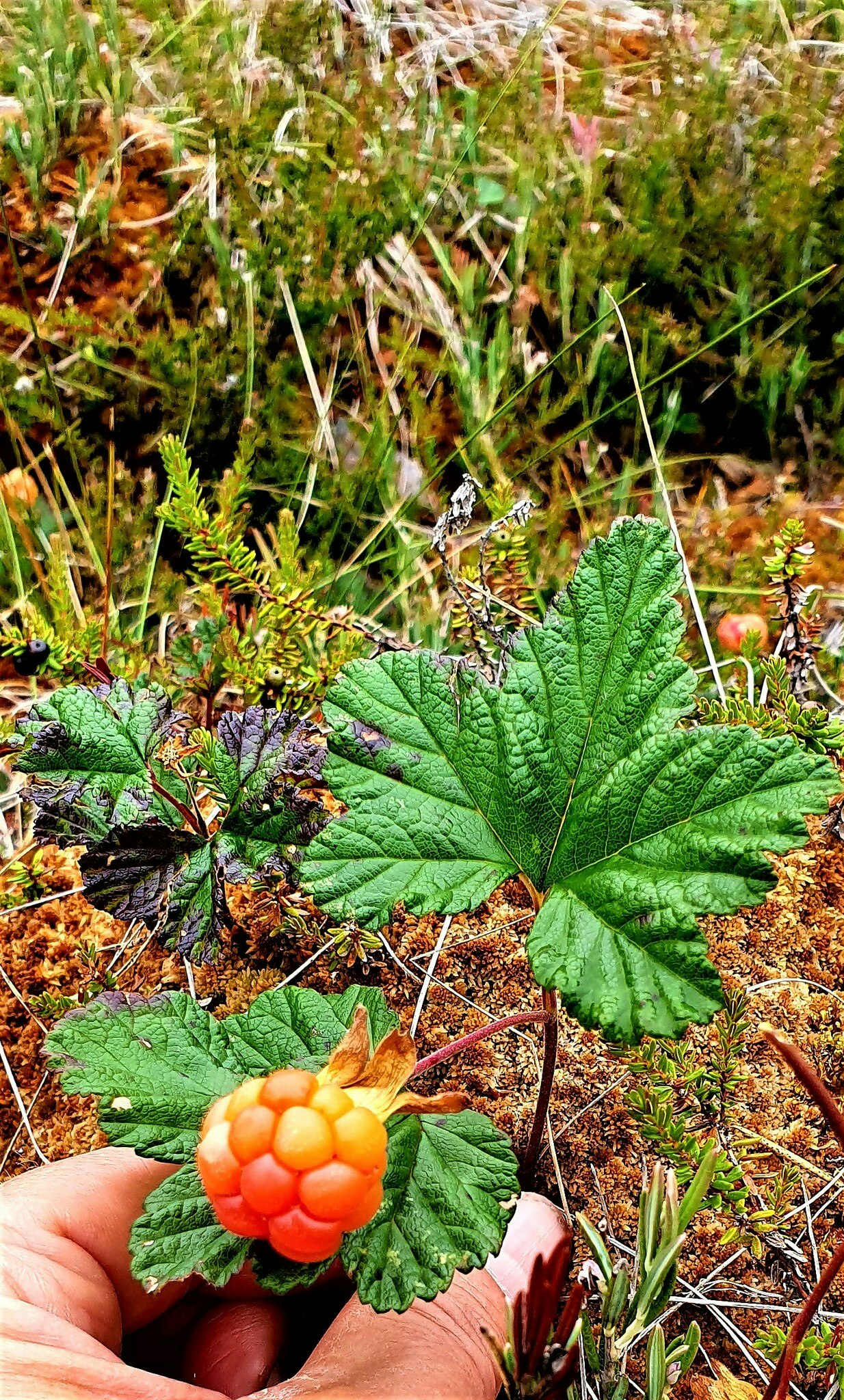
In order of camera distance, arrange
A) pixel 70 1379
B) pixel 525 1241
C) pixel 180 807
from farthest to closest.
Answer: pixel 180 807, pixel 525 1241, pixel 70 1379

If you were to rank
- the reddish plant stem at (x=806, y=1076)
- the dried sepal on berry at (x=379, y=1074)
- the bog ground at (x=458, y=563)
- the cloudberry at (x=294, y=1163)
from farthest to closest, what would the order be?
1. the bog ground at (x=458, y=563)
2. the dried sepal on berry at (x=379, y=1074)
3. the cloudberry at (x=294, y=1163)
4. the reddish plant stem at (x=806, y=1076)

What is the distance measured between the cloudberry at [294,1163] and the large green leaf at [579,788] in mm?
200

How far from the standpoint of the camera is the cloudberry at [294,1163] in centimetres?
86

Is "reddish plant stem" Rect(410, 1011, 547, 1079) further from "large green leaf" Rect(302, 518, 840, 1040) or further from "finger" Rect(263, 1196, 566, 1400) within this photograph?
"finger" Rect(263, 1196, 566, 1400)

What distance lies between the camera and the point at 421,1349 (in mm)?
1040

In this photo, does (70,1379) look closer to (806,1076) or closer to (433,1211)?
(433,1211)

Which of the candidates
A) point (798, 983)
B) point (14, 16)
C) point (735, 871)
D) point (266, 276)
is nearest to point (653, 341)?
point (266, 276)

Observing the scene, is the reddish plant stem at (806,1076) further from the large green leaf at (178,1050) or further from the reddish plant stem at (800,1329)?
the large green leaf at (178,1050)

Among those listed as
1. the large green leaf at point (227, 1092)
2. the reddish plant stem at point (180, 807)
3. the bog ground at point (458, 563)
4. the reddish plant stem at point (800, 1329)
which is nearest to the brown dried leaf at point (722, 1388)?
the bog ground at point (458, 563)

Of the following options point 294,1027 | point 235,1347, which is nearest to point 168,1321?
point 235,1347

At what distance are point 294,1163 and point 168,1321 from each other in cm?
52

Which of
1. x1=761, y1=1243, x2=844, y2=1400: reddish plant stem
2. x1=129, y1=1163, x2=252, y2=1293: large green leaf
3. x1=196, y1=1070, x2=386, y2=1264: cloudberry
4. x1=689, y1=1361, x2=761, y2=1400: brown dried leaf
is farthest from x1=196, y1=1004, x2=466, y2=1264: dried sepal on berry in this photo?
x1=689, y1=1361, x2=761, y2=1400: brown dried leaf

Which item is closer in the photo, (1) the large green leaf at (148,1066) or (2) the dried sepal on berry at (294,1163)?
(2) the dried sepal on berry at (294,1163)

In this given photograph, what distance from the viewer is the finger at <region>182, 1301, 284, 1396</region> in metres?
1.12
